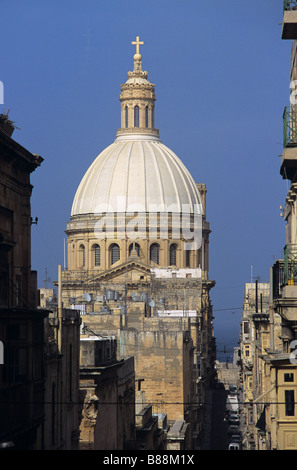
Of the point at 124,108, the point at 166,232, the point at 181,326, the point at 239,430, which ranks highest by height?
the point at 124,108

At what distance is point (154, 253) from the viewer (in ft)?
422

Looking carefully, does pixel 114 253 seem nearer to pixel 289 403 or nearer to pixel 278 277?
pixel 278 277

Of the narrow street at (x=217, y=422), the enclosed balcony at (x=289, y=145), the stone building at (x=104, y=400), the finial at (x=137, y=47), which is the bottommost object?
the narrow street at (x=217, y=422)

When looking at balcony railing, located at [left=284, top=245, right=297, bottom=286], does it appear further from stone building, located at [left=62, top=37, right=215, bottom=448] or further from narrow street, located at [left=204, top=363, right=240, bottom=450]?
stone building, located at [left=62, top=37, right=215, bottom=448]

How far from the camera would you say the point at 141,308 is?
259 feet

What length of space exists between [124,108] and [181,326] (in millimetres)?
64685

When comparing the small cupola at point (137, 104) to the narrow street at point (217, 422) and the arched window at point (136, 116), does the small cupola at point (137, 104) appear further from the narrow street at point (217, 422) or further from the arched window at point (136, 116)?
the narrow street at point (217, 422)

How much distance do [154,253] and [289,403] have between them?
99.1 meters

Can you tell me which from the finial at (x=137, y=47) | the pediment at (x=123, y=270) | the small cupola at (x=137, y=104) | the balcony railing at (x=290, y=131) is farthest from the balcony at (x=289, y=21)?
the finial at (x=137, y=47)

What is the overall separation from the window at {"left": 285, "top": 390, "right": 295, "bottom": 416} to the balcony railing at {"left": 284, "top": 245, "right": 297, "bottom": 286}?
93.0 inches

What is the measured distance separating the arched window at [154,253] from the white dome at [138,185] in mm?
3428

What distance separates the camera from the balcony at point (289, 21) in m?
26.9
